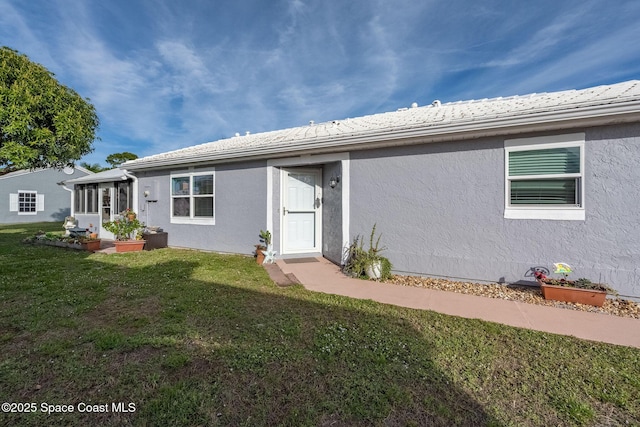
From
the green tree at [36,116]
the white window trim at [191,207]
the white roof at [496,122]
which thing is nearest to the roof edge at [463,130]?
the white roof at [496,122]

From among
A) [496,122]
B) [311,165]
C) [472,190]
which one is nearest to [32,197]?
[311,165]

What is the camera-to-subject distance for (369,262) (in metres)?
5.88

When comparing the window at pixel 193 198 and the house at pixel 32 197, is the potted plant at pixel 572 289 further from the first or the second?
the house at pixel 32 197

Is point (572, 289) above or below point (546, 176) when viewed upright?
below

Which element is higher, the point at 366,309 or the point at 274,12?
the point at 274,12

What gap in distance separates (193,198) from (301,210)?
3719 millimetres

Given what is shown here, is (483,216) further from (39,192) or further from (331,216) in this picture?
(39,192)

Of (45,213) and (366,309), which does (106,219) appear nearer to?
(366,309)

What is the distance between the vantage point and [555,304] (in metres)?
4.35

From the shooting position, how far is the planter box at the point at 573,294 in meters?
4.23

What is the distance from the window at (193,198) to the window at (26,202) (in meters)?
22.0

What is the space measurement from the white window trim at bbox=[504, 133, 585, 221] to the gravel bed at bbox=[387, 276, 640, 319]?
128 cm

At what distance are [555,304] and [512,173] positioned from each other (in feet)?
7.35

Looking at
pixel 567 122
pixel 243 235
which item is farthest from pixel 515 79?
pixel 243 235
